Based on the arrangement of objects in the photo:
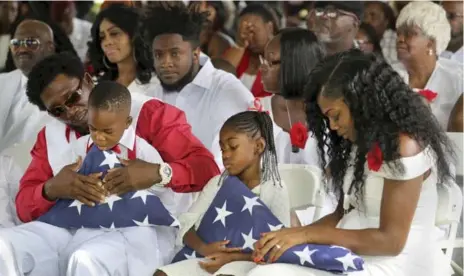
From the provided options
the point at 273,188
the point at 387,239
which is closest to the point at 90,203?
the point at 273,188

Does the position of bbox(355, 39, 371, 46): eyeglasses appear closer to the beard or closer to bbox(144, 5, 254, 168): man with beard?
bbox(144, 5, 254, 168): man with beard

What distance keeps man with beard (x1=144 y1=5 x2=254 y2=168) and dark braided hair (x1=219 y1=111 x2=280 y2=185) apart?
88 cm

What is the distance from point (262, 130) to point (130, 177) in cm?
44

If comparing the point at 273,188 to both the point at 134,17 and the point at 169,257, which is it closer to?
the point at 169,257

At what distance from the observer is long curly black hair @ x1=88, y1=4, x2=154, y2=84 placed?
4223 millimetres

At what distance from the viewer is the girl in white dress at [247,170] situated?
296 cm

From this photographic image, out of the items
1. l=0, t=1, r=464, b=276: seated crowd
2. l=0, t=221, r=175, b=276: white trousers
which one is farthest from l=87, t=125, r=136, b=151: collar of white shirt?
l=0, t=221, r=175, b=276: white trousers

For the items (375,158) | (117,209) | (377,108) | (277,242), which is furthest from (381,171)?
(117,209)

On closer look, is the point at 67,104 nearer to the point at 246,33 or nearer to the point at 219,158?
the point at 219,158

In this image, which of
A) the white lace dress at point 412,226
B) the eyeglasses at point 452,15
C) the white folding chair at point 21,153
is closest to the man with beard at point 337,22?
the eyeglasses at point 452,15

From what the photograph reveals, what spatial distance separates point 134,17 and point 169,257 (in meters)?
1.47

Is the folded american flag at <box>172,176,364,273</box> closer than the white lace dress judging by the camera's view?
No

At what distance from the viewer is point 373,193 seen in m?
2.72

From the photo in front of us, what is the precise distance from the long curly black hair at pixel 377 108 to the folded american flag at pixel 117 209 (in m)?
0.66
